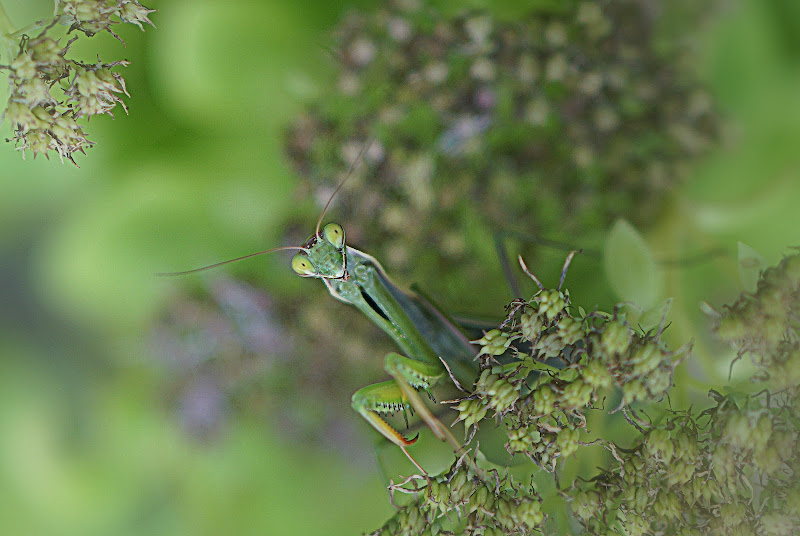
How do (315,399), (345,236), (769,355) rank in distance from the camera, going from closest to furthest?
(769,355), (345,236), (315,399)

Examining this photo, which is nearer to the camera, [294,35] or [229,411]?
[294,35]

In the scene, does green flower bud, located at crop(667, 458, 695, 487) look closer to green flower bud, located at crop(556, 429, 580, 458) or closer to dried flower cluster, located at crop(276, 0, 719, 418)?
green flower bud, located at crop(556, 429, 580, 458)

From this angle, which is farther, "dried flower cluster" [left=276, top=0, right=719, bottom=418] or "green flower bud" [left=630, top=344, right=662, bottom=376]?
"dried flower cluster" [left=276, top=0, right=719, bottom=418]

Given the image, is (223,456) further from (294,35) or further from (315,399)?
(294,35)

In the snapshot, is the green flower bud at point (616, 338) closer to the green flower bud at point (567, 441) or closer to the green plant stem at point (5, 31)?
the green flower bud at point (567, 441)

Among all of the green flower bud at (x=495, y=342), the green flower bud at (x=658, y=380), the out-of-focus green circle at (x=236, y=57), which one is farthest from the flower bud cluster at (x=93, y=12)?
the green flower bud at (x=658, y=380)

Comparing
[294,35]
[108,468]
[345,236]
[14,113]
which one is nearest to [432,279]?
[345,236]

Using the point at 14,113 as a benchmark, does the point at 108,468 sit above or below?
below

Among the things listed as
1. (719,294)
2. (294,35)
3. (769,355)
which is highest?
(294,35)

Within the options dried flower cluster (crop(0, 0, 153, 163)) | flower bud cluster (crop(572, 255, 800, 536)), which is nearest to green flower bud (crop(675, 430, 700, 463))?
flower bud cluster (crop(572, 255, 800, 536))
